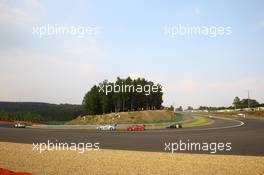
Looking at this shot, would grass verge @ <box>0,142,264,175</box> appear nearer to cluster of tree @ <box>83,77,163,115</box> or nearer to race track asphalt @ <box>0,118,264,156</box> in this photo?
race track asphalt @ <box>0,118,264,156</box>

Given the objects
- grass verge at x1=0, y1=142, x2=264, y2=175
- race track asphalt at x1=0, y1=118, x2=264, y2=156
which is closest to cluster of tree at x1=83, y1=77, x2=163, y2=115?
race track asphalt at x1=0, y1=118, x2=264, y2=156

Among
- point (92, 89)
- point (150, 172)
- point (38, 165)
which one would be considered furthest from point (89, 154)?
point (92, 89)

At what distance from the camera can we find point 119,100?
9781cm

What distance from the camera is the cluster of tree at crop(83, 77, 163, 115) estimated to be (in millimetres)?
98875

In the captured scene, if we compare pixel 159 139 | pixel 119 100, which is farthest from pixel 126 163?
pixel 119 100

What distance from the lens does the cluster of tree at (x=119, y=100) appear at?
324 ft

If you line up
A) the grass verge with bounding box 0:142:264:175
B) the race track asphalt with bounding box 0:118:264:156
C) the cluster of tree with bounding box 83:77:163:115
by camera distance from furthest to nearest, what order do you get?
the cluster of tree with bounding box 83:77:163:115, the race track asphalt with bounding box 0:118:264:156, the grass verge with bounding box 0:142:264:175

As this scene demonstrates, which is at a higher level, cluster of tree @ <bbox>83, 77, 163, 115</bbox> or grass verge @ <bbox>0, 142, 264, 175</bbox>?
cluster of tree @ <bbox>83, 77, 163, 115</bbox>

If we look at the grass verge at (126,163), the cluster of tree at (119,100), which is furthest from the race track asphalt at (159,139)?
the cluster of tree at (119,100)

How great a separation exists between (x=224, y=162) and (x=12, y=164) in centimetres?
1026

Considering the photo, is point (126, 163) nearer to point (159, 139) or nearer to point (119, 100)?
point (159, 139)

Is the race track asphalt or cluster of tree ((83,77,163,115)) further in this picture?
cluster of tree ((83,77,163,115))

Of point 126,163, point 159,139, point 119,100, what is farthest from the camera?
point 119,100

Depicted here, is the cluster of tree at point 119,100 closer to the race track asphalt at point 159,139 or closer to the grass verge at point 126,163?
the race track asphalt at point 159,139
